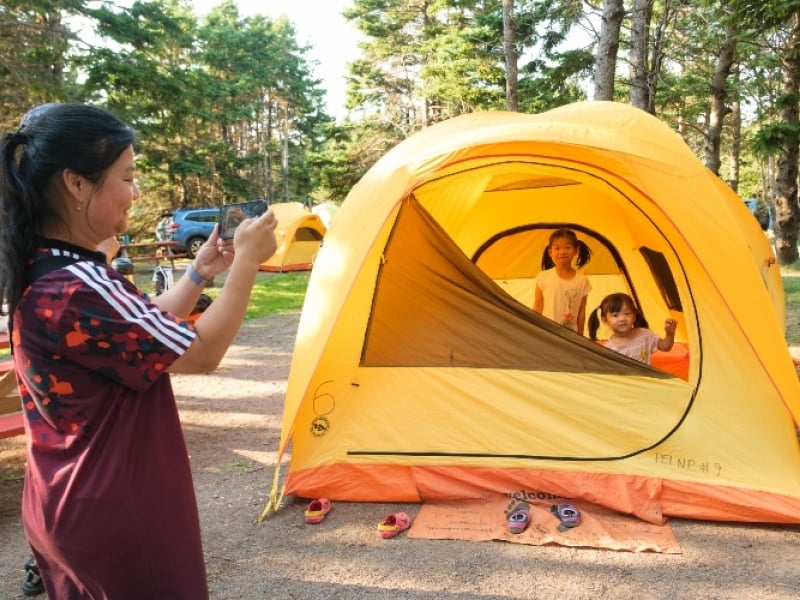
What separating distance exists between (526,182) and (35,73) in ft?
40.1

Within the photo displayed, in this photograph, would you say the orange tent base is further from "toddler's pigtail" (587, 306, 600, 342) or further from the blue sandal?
"toddler's pigtail" (587, 306, 600, 342)

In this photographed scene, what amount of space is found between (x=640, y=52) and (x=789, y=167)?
4639 mm

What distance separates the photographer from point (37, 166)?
112 cm

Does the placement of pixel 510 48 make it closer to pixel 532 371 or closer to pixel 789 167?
pixel 789 167

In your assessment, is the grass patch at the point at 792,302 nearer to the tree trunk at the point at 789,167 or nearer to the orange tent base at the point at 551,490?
the tree trunk at the point at 789,167

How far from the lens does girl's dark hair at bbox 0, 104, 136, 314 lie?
3.61 feet

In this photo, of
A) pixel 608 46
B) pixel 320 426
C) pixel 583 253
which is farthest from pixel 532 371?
pixel 608 46

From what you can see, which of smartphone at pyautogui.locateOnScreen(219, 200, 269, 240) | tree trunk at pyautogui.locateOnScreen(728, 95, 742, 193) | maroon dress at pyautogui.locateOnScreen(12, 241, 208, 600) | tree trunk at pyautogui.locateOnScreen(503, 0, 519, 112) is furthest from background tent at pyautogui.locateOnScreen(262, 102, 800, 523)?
tree trunk at pyautogui.locateOnScreen(728, 95, 742, 193)

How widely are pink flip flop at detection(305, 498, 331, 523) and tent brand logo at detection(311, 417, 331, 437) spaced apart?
0.35 meters

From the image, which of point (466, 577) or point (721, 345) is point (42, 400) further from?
point (721, 345)

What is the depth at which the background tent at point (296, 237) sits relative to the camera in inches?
585

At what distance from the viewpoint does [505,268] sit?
5844 millimetres

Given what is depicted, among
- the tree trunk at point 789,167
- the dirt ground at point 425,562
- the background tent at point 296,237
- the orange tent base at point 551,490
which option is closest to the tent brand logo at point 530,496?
the orange tent base at point 551,490

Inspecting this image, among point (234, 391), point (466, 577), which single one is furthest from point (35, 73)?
point (466, 577)
